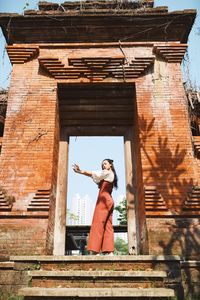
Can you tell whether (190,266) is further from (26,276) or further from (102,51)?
(102,51)

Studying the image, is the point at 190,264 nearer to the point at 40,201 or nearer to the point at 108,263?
the point at 108,263

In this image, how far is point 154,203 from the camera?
505 cm

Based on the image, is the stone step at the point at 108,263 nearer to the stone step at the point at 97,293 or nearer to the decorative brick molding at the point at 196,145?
the stone step at the point at 97,293

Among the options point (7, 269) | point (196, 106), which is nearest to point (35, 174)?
point (7, 269)

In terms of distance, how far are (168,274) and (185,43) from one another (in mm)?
5497

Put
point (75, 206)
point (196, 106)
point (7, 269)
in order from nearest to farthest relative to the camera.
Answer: point (7, 269) < point (196, 106) < point (75, 206)

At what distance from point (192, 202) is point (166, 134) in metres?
1.41

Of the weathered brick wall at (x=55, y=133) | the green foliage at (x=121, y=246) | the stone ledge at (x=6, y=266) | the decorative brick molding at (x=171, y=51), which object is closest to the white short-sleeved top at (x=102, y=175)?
the weathered brick wall at (x=55, y=133)

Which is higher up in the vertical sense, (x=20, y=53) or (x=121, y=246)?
(x=121, y=246)

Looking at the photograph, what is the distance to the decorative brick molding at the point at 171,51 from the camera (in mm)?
6410

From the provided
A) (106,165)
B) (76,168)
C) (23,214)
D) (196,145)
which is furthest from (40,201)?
(196,145)

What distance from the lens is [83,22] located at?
6531 millimetres

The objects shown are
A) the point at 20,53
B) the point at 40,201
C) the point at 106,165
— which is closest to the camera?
the point at 40,201

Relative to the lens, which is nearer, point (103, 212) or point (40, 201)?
point (40, 201)
